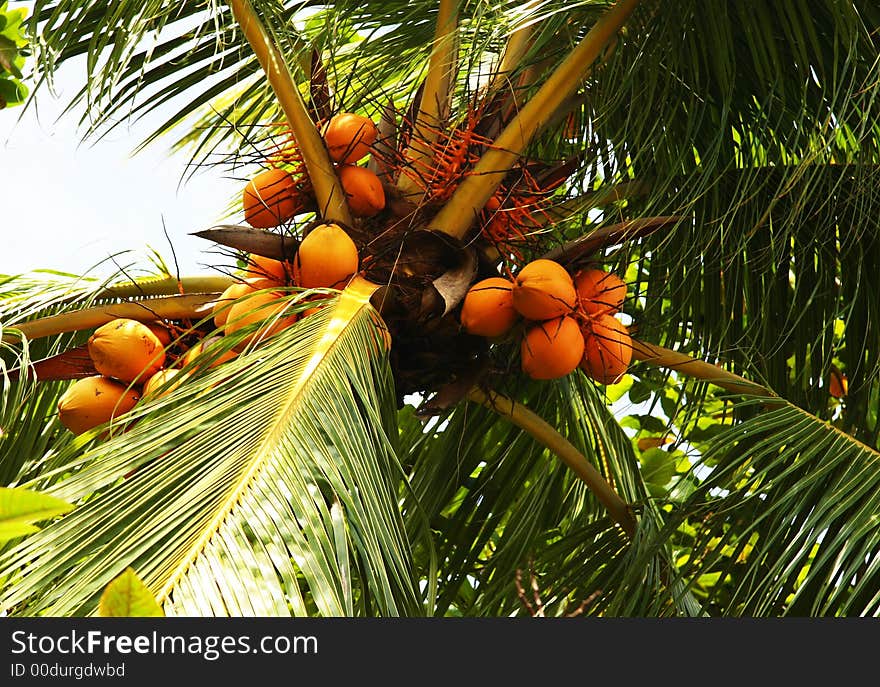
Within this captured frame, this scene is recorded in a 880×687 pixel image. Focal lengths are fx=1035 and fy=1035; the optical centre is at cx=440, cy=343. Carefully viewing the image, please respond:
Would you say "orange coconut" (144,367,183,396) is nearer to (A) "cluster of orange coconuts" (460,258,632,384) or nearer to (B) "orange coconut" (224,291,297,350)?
(B) "orange coconut" (224,291,297,350)

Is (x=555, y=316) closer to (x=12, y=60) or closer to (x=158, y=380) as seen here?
(x=158, y=380)

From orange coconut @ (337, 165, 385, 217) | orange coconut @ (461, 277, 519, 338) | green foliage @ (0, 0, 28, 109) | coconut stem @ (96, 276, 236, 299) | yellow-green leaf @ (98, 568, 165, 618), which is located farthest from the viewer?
green foliage @ (0, 0, 28, 109)

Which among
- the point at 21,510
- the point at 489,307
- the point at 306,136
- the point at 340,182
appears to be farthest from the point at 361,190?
the point at 21,510

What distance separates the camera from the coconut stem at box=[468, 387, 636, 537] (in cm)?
240

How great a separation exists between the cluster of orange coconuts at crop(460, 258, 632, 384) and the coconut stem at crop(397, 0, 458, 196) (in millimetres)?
363

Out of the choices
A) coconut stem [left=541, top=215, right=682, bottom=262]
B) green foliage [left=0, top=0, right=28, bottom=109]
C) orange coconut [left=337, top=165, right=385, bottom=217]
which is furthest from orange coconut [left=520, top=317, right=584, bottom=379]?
green foliage [left=0, top=0, right=28, bottom=109]

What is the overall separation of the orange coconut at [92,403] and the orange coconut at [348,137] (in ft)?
2.25

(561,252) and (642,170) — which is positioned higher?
(642,170)

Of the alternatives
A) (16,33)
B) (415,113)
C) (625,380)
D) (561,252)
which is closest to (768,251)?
(561,252)

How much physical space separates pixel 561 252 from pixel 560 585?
91 centimetres

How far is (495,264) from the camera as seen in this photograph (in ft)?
7.71

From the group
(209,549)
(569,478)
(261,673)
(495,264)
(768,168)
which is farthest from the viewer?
(569,478)

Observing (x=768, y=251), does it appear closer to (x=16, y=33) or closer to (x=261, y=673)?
(x=261, y=673)

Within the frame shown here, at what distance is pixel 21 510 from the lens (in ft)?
2.29
